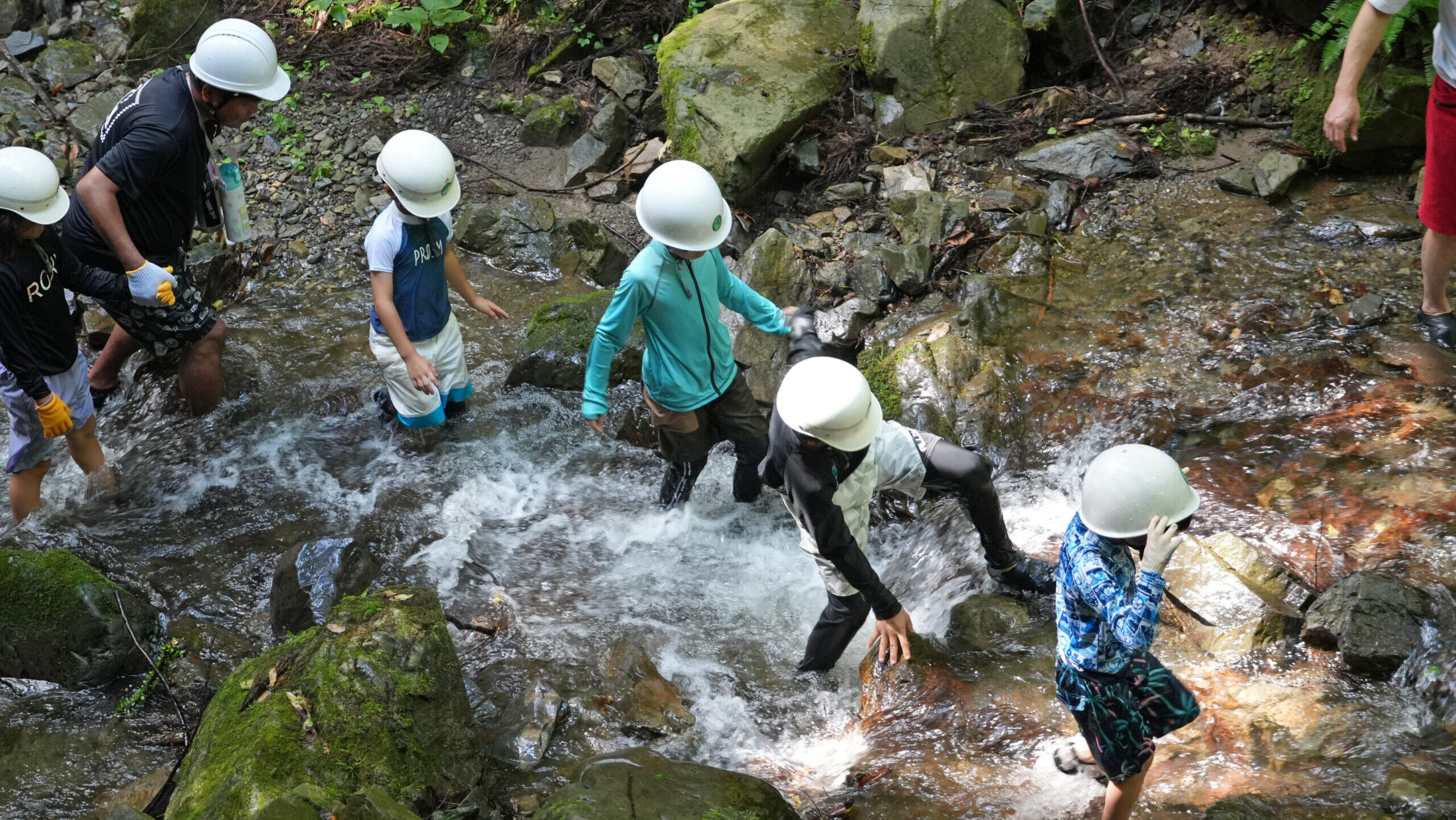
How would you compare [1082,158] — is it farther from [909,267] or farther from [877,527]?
[877,527]

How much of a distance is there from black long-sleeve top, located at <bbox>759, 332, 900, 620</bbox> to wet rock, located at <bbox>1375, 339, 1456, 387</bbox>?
3103mm

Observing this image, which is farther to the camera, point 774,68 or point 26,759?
point 774,68

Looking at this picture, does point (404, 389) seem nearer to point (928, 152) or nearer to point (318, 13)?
point (928, 152)

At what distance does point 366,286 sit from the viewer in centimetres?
757

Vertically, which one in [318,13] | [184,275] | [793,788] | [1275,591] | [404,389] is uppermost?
[318,13]

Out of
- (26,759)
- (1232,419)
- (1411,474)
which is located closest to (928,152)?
(1232,419)

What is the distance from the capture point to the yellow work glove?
4.60 m

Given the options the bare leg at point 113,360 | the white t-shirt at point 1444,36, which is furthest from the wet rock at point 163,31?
the white t-shirt at point 1444,36

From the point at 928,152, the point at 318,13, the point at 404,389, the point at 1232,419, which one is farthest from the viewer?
the point at 318,13

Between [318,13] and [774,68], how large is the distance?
5.53 m

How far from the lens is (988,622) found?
13.7 feet

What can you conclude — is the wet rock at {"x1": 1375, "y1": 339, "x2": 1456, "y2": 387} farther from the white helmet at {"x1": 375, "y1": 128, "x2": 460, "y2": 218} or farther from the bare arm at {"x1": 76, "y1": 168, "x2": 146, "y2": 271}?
the bare arm at {"x1": 76, "y1": 168, "x2": 146, "y2": 271}

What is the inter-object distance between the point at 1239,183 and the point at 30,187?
6908 mm

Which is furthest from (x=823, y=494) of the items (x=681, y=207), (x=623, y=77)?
(x=623, y=77)
